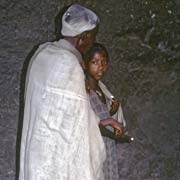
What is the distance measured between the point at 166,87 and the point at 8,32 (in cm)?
64

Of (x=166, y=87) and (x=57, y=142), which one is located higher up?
(x=57, y=142)

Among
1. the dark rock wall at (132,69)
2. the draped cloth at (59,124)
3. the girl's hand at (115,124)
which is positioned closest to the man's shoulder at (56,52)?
the draped cloth at (59,124)

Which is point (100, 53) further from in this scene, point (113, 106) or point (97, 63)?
point (113, 106)

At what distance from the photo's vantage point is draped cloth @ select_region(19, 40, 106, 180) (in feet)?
5.52

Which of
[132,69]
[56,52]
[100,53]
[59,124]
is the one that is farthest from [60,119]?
[132,69]

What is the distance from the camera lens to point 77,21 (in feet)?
5.68

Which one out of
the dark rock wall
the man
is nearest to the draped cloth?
the man

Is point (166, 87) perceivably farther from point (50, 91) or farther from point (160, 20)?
point (50, 91)

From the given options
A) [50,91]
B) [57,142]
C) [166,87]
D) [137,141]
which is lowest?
[137,141]

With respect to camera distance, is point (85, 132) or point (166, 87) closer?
point (85, 132)

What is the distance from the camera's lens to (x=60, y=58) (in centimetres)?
171

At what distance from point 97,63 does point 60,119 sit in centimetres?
26

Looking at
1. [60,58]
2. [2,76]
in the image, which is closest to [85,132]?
[60,58]

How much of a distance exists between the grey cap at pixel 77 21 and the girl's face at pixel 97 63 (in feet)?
0.46
